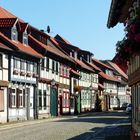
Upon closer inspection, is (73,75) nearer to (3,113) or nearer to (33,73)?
(33,73)

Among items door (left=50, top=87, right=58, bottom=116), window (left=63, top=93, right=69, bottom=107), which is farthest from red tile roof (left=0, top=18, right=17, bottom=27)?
window (left=63, top=93, right=69, bottom=107)

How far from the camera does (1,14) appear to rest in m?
44.8

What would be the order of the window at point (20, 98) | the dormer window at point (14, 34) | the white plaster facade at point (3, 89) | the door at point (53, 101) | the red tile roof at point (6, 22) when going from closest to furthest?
the white plaster facade at point (3, 89)
the red tile roof at point (6, 22)
the dormer window at point (14, 34)
the window at point (20, 98)
the door at point (53, 101)

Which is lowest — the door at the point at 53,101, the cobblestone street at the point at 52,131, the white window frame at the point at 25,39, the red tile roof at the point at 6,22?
the cobblestone street at the point at 52,131

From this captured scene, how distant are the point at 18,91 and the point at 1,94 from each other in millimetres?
4060

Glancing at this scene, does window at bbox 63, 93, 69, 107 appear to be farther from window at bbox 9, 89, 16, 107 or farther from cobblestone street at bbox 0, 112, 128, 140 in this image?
cobblestone street at bbox 0, 112, 128, 140

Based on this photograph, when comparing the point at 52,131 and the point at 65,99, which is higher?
the point at 65,99

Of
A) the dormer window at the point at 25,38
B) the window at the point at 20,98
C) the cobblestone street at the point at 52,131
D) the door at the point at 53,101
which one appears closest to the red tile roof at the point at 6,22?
the dormer window at the point at 25,38

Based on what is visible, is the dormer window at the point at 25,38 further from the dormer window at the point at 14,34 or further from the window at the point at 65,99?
the window at the point at 65,99

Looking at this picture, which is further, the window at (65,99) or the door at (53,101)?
the window at (65,99)

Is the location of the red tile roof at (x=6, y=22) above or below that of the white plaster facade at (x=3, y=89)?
above

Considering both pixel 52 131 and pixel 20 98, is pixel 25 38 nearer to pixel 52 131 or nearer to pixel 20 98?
pixel 20 98

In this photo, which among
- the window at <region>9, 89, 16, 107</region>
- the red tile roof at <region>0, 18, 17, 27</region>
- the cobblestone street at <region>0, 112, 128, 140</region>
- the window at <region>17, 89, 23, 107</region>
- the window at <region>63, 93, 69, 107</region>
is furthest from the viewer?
the window at <region>63, 93, 69, 107</region>

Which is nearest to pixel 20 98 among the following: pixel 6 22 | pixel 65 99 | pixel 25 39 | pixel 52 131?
pixel 25 39
